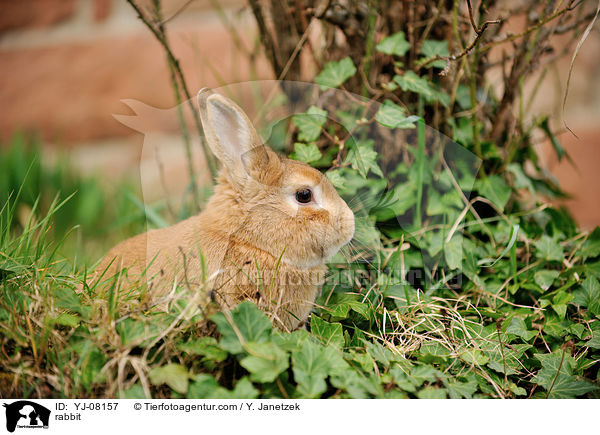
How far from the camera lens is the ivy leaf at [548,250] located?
4.74 feet

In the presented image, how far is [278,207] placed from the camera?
1.20 m

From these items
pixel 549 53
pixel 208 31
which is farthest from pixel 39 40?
pixel 549 53

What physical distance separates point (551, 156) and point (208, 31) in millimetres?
1599

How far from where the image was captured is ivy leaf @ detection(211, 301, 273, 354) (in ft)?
3.08

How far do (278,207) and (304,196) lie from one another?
0.22 feet

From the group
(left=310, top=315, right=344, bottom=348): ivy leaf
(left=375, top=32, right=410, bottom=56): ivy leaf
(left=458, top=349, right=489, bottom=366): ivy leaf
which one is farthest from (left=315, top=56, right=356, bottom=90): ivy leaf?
(left=458, top=349, right=489, bottom=366): ivy leaf

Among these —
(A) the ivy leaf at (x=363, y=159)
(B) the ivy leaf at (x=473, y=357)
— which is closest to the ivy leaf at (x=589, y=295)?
(B) the ivy leaf at (x=473, y=357)

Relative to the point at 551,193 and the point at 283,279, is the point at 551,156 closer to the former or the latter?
the point at 551,193

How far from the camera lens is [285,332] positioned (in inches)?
42.7

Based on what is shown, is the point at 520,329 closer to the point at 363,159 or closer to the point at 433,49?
the point at 363,159
